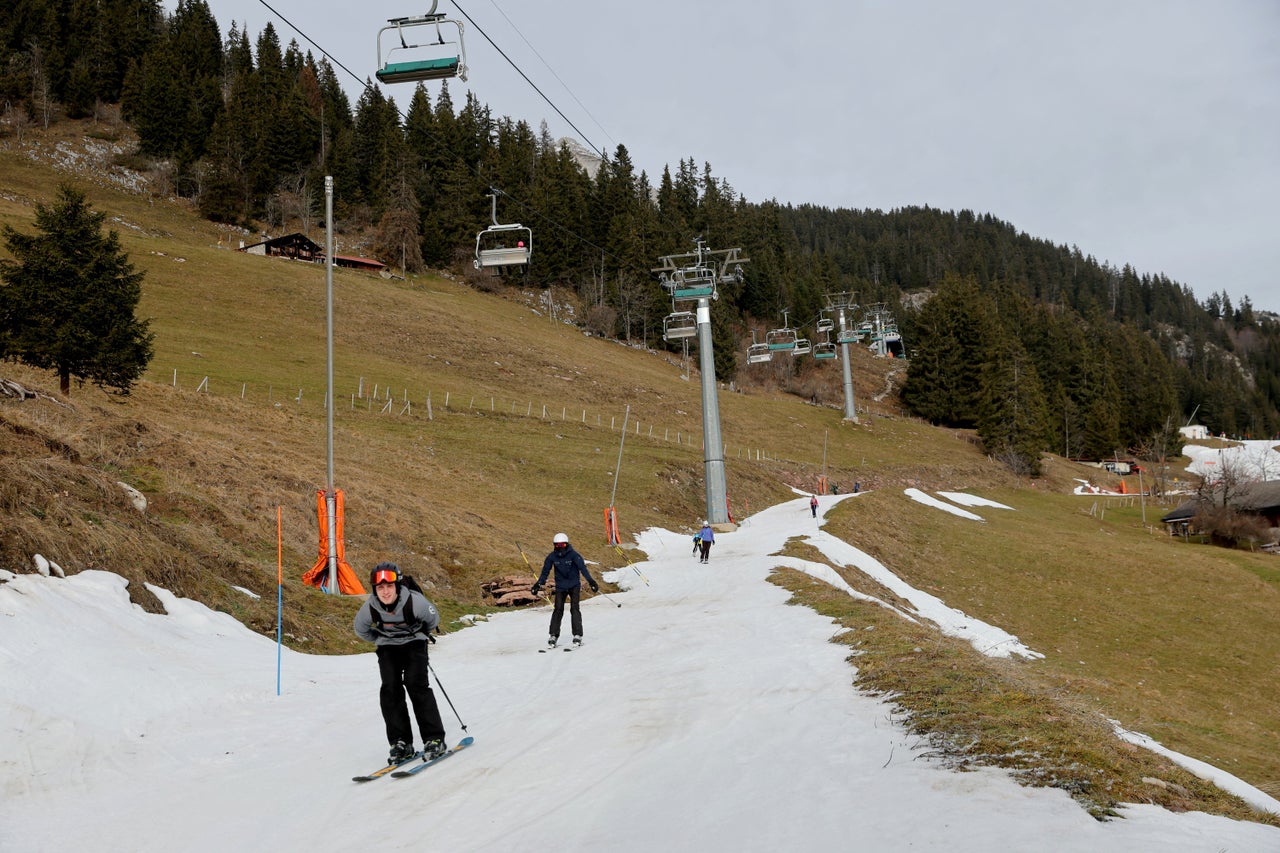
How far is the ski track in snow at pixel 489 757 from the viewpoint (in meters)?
5.80

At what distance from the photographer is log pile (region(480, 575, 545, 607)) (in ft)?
71.4

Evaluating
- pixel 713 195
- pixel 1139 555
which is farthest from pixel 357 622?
pixel 713 195

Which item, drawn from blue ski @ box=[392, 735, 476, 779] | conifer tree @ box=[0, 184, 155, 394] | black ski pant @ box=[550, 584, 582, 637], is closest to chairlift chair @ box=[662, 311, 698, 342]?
conifer tree @ box=[0, 184, 155, 394]

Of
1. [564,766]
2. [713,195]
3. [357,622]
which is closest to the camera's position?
[564,766]

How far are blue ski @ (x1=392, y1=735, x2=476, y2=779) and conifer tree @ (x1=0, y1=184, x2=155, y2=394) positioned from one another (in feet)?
103

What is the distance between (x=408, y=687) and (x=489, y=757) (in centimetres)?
113

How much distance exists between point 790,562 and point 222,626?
1704cm

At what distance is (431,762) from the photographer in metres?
8.56

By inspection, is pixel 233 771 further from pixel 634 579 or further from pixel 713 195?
pixel 713 195

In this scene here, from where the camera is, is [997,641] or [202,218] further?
[202,218]

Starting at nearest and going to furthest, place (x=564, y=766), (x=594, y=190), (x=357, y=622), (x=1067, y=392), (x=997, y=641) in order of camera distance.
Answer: (x=564, y=766), (x=357, y=622), (x=997, y=641), (x=1067, y=392), (x=594, y=190)

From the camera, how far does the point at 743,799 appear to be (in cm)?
659

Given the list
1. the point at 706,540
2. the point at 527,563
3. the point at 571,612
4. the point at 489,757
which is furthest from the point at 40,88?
the point at 489,757

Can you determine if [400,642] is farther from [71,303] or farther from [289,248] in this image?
[289,248]
